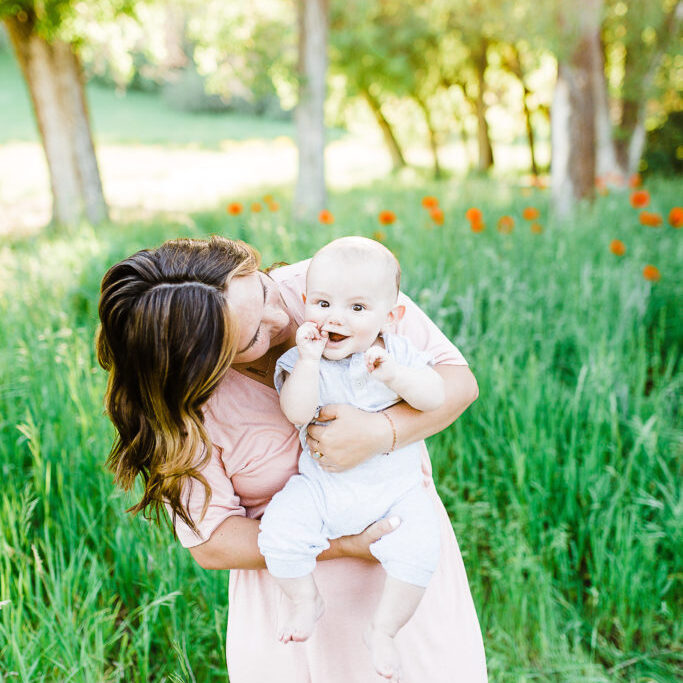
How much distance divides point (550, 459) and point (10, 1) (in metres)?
6.37

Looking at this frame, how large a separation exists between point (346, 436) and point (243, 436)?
24cm

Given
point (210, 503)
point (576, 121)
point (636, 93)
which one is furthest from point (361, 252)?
point (636, 93)

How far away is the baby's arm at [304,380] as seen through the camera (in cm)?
124

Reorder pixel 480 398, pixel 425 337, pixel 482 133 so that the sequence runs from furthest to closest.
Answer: pixel 482 133
pixel 480 398
pixel 425 337

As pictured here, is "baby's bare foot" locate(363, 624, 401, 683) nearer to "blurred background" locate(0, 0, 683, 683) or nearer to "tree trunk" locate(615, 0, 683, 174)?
"blurred background" locate(0, 0, 683, 683)

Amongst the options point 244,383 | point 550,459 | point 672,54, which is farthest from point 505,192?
point 244,383

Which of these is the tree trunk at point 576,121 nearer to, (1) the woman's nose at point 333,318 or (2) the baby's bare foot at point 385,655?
(1) the woman's nose at point 333,318

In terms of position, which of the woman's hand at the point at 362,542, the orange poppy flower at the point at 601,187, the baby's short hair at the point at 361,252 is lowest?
the woman's hand at the point at 362,542

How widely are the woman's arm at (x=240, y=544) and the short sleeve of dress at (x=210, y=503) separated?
2 cm

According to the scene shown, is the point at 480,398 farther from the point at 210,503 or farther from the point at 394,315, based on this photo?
the point at 210,503

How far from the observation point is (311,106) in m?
7.09

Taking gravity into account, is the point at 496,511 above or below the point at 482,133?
below

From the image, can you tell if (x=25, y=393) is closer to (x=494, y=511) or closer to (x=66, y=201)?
(x=494, y=511)

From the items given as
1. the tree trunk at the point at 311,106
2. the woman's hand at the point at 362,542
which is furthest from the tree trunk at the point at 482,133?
the woman's hand at the point at 362,542
